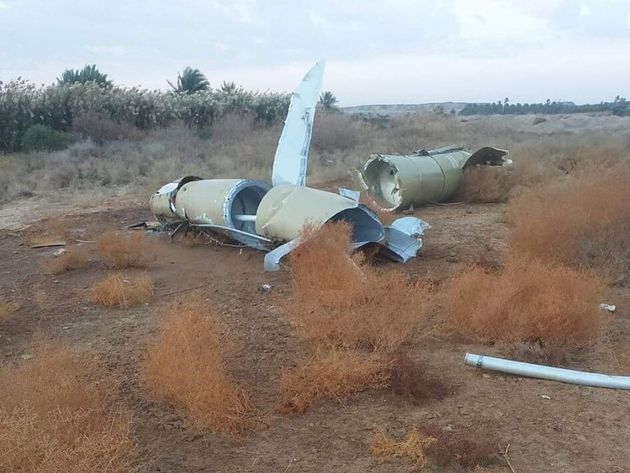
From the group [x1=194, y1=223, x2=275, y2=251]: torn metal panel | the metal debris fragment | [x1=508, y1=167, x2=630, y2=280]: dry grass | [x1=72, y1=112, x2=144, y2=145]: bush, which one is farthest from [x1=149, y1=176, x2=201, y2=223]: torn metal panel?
[x1=72, y1=112, x2=144, y2=145]: bush

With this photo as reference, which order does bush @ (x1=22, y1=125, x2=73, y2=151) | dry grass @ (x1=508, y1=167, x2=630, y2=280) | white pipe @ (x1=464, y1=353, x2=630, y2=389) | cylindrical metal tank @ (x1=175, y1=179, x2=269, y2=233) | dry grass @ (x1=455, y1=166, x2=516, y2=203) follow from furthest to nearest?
bush @ (x1=22, y1=125, x2=73, y2=151)
dry grass @ (x1=455, y1=166, x2=516, y2=203)
cylindrical metal tank @ (x1=175, y1=179, x2=269, y2=233)
dry grass @ (x1=508, y1=167, x2=630, y2=280)
white pipe @ (x1=464, y1=353, x2=630, y2=389)

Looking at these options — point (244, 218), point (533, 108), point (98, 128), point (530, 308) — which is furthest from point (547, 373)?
point (533, 108)

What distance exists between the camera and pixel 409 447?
3.78m

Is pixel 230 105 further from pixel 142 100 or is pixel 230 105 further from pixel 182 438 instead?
pixel 182 438

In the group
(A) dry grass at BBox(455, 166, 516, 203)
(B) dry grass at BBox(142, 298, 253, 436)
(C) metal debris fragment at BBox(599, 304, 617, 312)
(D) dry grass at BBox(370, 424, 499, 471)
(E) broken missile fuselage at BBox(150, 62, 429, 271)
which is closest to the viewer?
(D) dry grass at BBox(370, 424, 499, 471)

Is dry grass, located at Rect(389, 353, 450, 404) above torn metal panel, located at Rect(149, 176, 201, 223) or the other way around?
the other way around

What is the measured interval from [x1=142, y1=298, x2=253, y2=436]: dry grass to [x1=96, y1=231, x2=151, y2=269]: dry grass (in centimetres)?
381

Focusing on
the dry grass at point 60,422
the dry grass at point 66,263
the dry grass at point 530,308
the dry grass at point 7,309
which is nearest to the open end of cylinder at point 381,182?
the dry grass at point 66,263

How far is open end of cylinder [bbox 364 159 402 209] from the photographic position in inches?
527

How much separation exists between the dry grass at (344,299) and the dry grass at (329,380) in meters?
0.39

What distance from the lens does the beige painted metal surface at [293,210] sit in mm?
8034

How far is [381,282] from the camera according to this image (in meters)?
6.38

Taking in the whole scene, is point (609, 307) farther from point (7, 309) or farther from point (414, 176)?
point (414, 176)

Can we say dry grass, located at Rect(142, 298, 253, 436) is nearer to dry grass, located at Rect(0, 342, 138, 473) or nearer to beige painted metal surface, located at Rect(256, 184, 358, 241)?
dry grass, located at Rect(0, 342, 138, 473)
